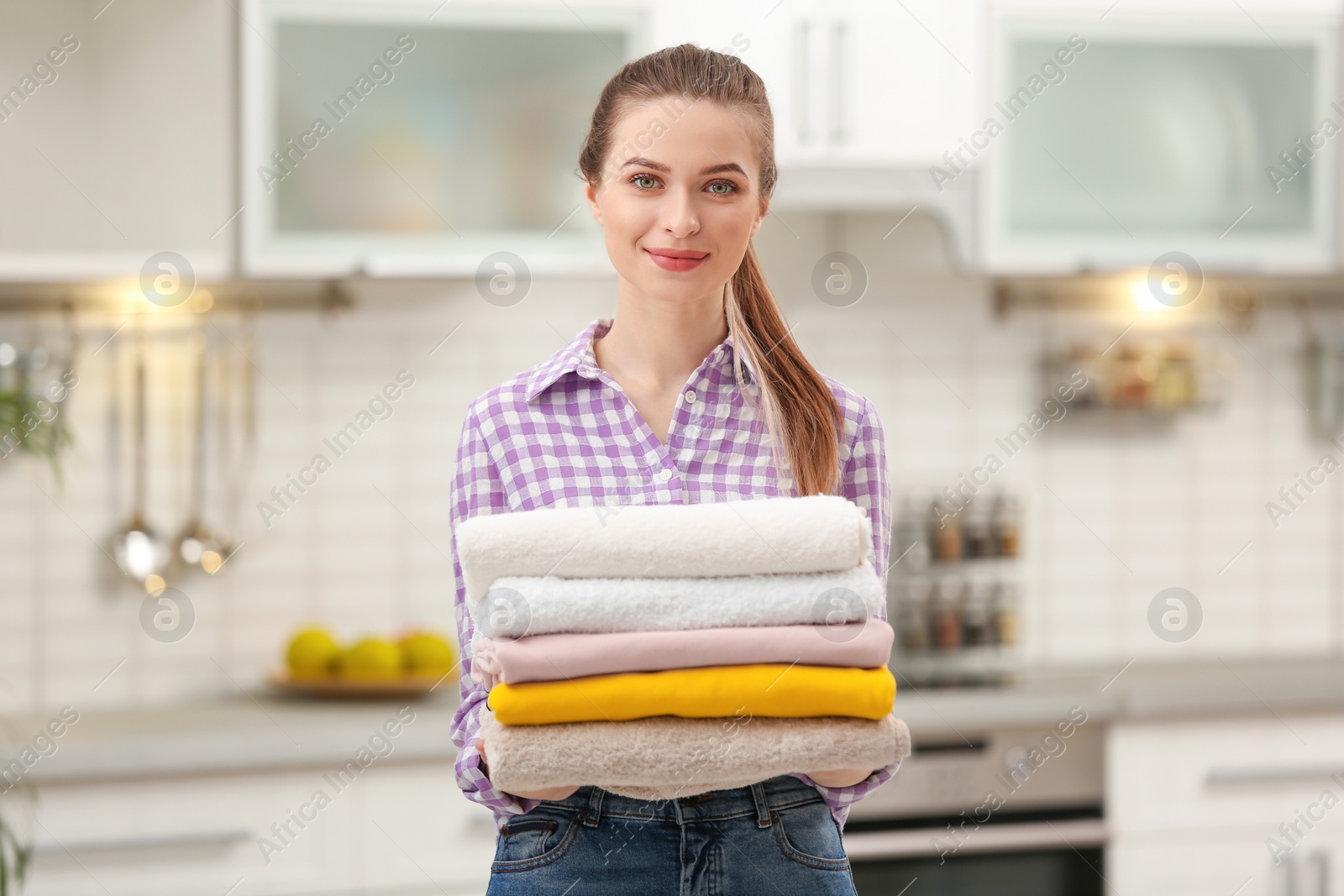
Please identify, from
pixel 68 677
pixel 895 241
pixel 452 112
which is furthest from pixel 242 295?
pixel 895 241

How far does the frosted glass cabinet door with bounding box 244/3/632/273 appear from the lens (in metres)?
2.10

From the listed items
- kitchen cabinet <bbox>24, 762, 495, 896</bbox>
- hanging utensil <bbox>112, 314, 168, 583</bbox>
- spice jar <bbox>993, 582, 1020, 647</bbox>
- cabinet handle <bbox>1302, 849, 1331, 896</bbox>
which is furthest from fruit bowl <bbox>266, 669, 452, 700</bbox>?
cabinet handle <bbox>1302, 849, 1331, 896</bbox>

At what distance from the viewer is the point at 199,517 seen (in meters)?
2.36

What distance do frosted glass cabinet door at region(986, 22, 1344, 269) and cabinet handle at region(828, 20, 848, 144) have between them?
11.5 inches

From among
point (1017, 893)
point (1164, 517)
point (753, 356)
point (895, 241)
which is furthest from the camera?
point (1164, 517)

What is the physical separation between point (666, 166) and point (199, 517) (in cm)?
172

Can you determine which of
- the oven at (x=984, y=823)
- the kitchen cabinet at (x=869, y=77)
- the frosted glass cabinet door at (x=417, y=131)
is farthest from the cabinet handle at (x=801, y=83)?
the oven at (x=984, y=823)

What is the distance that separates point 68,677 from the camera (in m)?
2.31

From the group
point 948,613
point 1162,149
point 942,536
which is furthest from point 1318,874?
point 1162,149

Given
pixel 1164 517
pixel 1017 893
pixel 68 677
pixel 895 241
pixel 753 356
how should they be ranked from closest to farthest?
pixel 753 356
pixel 1017 893
pixel 68 677
pixel 895 241
pixel 1164 517

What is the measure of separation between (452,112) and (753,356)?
1.33m

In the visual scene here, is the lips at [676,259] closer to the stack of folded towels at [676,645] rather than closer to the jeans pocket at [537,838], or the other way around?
the stack of folded towels at [676,645]

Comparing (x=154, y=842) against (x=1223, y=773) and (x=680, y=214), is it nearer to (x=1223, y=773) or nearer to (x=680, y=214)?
(x=680, y=214)

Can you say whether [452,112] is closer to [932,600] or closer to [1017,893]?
[932,600]
